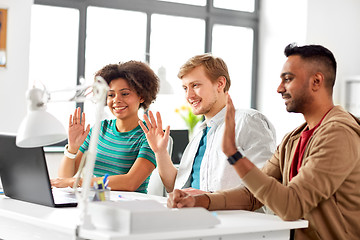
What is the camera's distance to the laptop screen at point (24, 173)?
217 cm

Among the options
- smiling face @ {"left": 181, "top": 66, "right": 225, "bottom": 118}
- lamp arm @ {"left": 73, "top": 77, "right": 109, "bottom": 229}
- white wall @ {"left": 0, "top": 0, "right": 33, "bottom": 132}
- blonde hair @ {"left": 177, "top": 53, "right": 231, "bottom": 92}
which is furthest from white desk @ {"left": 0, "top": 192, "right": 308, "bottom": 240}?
white wall @ {"left": 0, "top": 0, "right": 33, "bottom": 132}

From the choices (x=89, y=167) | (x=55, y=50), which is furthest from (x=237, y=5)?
(x=89, y=167)

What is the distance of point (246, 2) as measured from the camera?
270 inches

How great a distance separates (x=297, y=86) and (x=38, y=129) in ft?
3.20

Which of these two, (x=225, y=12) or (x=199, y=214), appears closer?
(x=199, y=214)

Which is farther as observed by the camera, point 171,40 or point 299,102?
point 171,40

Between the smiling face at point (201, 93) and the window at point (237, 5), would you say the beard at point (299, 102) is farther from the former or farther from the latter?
the window at point (237, 5)

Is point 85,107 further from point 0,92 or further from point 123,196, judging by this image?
point 123,196

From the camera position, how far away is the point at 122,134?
314 centimetres

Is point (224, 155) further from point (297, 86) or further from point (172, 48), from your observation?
point (172, 48)

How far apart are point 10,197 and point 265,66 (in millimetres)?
4767

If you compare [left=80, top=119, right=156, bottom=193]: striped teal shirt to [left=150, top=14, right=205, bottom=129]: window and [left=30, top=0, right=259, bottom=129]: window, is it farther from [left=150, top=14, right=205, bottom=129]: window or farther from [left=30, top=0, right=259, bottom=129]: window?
[left=150, top=14, right=205, bottom=129]: window

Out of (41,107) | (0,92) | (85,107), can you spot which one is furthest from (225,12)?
(41,107)

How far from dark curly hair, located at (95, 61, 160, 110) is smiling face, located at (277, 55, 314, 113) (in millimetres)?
1116
